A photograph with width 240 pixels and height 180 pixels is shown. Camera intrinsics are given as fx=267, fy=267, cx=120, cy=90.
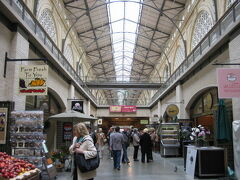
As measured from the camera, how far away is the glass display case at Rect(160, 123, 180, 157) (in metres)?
16.5

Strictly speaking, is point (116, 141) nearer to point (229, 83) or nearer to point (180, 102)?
point (229, 83)

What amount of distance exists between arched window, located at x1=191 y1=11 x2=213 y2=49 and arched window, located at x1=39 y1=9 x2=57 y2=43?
33.0ft

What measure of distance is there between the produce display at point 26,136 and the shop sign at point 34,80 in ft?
2.80

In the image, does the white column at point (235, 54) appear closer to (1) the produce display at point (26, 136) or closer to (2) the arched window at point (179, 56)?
(1) the produce display at point (26, 136)

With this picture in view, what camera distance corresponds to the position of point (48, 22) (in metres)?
17.9

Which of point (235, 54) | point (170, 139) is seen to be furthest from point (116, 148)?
point (170, 139)

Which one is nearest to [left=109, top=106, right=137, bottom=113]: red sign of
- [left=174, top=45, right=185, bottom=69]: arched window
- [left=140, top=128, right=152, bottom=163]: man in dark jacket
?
[left=174, top=45, right=185, bottom=69]: arched window

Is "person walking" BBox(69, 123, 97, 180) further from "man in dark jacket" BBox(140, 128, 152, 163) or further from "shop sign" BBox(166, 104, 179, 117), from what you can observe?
"shop sign" BBox(166, 104, 179, 117)

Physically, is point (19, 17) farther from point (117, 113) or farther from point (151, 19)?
point (117, 113)

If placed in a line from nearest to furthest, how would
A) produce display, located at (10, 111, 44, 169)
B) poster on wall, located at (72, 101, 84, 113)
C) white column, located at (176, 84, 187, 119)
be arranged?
produce display, located at (10, 111, 44, 169)
poster on wall, located at (72, 101, 84, 113)
white column, located at (176, 84, 187, 119)

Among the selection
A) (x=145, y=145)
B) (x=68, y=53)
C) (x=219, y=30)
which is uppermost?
(x=68, y=53)

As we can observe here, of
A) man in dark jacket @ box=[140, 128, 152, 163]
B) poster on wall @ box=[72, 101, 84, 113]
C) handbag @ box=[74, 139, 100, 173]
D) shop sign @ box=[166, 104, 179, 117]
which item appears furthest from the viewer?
poster on wall @ box=[72, 101, 84, 113]

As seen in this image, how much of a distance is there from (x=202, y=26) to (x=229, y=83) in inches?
398

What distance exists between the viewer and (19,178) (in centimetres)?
496
